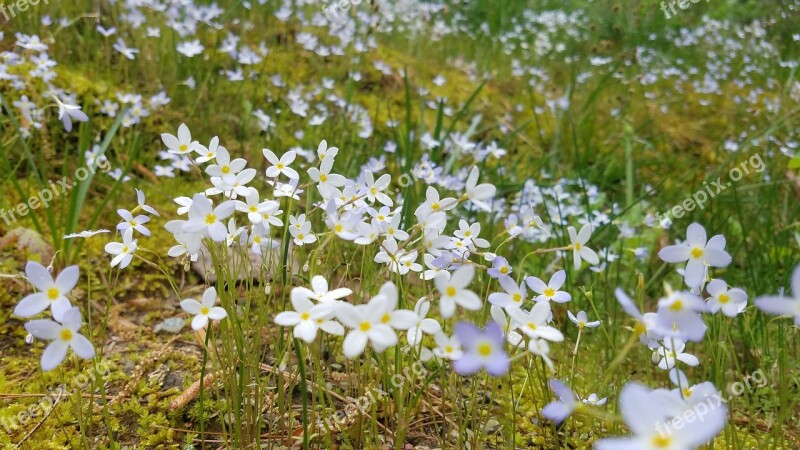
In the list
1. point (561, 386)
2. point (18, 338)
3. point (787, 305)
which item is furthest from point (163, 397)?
point (787, 305)

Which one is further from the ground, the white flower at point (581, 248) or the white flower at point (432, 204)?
Result: the white flower at point (432, 204)

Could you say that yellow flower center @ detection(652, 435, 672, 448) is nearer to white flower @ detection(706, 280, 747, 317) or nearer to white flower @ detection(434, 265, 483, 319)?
white flower @ detection(434, 265, 483, 319)

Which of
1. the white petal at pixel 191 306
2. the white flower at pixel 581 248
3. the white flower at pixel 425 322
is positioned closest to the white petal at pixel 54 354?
the white petal at pixel 191 306

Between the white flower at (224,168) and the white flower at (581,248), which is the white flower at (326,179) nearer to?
the white flower at (224,168)

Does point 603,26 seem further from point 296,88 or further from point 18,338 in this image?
point 18,338

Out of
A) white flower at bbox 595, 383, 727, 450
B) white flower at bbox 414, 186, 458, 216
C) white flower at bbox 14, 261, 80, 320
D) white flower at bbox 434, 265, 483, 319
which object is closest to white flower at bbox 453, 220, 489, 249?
white flower at bbox 414, 186, 458, 216

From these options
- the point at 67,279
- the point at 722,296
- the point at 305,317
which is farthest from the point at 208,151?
the point at 722,296
